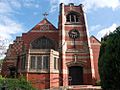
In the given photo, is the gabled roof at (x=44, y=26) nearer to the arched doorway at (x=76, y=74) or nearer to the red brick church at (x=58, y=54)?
the red brick church at (x=58, y=54)

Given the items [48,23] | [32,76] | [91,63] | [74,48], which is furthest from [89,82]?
[48,23]

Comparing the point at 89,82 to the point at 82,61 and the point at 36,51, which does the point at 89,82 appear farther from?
the point at 36,51

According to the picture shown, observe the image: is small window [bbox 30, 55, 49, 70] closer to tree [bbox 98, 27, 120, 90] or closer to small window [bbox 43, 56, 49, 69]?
small window [bbox 43, 56, 49, 69]

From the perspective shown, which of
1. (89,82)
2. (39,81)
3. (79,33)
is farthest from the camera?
(79,33)

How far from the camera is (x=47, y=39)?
117 feet

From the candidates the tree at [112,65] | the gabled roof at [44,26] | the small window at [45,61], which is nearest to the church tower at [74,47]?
the gabled roof at [44,26]

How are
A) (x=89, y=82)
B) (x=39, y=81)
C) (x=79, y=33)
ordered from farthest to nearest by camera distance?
(x=79, y=33), (x=89, y=82), (x=39, y=81)

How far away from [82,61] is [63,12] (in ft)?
27.4

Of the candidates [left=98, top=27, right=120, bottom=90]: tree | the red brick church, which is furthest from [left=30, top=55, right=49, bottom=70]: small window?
[left=98, top=27, right=120, bottom=90]: tree

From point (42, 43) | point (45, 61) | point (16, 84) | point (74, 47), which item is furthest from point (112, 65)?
point (42, 43)

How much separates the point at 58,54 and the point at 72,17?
710 centimetres

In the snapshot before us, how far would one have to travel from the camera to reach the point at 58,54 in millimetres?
32500

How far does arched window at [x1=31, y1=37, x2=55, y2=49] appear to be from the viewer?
1372 inches

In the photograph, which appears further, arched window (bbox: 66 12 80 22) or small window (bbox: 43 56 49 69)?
arched window (bbox: 66 12 80 22)
